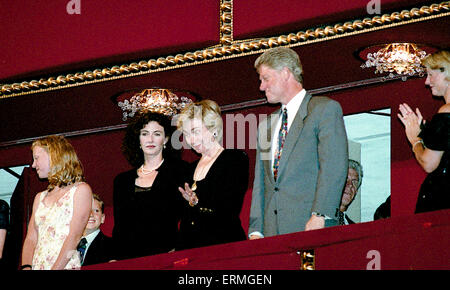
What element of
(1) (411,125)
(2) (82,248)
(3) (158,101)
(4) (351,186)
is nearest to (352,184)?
(4) (351,186)

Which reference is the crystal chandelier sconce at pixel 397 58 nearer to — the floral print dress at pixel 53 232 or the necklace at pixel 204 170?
the necklace at pixel 204 170

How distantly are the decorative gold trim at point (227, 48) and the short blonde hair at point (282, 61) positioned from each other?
0.41 m

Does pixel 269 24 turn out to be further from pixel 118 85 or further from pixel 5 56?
pixel 5 56

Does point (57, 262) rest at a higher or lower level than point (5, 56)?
lower

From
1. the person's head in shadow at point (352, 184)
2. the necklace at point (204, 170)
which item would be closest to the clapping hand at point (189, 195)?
the necklace at point (204, 170)

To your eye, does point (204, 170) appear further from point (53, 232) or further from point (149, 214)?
point (53, 232)

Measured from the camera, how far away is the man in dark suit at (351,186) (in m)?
5.37

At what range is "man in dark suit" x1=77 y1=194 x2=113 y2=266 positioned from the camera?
18.0ft

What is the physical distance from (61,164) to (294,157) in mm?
1304
